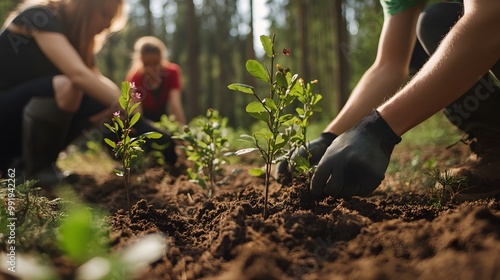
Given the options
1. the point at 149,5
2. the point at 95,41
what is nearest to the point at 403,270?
the point at 95,41

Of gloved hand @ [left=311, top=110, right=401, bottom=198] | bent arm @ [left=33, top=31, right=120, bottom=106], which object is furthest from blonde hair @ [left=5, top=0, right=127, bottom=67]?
gloved hand @ [left=311, top=110, right=401, bottom=198]

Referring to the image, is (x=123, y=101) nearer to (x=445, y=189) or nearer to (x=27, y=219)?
(x=27, y=219)

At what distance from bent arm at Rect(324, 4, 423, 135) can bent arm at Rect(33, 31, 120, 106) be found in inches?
68.4

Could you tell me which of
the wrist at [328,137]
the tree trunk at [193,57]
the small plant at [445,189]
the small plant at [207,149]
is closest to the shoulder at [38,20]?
the small plant at [207,149]

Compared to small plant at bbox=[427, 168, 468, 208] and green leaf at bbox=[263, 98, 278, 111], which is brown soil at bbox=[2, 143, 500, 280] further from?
green leaf at bbox=[263, 98, 278, 111]

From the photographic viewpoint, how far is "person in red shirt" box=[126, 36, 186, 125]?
7010 millimetres

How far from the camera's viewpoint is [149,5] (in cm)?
2025

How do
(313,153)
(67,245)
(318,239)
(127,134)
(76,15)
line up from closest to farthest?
(67,245) < (318,239) < (127,134) < (313,153) < (76,15)

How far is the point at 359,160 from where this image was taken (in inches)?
69.0

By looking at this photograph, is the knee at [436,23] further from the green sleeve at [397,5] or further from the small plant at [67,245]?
the small plant at [67,245]

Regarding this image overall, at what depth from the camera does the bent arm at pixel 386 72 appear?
2.54 metres

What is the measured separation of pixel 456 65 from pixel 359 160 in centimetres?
52

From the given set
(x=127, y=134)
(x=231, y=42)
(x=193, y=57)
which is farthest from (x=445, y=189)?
(x=231, y=42)

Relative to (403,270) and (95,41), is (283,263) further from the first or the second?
(95,41)
